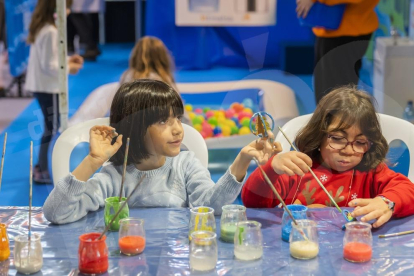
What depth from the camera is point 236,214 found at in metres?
1.40

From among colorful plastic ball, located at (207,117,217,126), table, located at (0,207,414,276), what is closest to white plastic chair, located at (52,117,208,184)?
table, located at (0,207,414,276)

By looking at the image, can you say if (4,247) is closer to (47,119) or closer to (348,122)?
(348,122)

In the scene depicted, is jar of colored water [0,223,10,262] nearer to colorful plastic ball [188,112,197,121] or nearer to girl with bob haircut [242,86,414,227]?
girl with bob haircut [242,86,414,227]

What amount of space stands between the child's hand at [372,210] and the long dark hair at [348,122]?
28 cm

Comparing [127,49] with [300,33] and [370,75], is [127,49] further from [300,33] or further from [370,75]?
[370,75]

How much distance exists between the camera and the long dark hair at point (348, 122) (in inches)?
68.6

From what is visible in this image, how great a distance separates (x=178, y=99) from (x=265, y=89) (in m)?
1.85

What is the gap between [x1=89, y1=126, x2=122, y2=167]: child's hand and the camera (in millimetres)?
1556

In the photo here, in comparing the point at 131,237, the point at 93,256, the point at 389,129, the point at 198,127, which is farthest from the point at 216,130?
the point at 93,256

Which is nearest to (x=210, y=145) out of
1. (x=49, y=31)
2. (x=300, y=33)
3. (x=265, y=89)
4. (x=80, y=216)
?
(x=265, y=89)

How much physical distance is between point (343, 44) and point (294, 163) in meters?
1.71

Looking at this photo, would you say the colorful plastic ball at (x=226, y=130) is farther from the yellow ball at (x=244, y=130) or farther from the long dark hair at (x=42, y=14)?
the long dark hair at (x=42, y=14)

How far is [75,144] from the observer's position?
1.95 meters

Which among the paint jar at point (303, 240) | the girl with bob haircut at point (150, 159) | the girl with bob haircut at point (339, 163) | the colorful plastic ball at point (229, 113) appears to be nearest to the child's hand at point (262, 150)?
the girl with bob haircut at point (150, 159)
